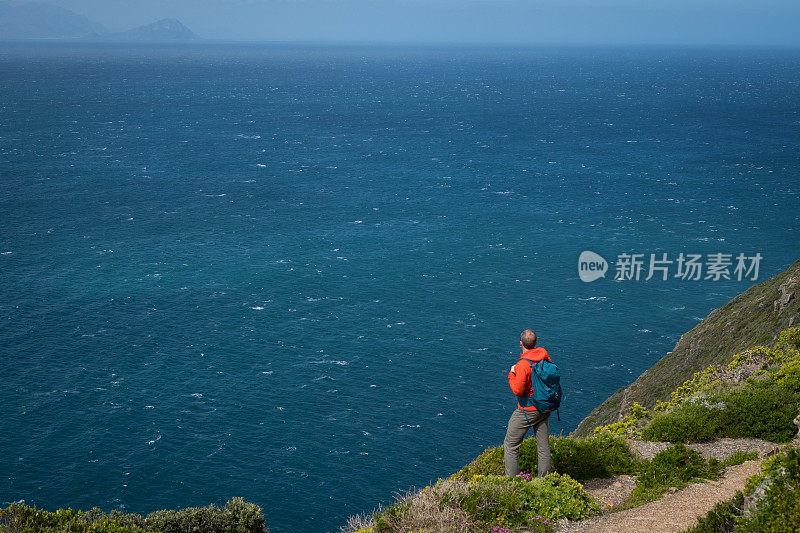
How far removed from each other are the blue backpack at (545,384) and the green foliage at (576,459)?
205 centimetres

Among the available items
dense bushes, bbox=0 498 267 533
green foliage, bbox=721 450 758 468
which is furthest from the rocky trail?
dense bushes, bbox=0 498 267 533

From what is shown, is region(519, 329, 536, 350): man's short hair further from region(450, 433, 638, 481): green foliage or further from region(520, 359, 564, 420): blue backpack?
region(450, 433, 638, 481): green foliage

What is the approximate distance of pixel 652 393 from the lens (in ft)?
141

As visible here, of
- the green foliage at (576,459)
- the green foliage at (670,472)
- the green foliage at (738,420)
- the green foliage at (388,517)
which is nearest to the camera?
the green foliage at (388,517)

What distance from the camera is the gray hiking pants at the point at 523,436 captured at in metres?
14.5

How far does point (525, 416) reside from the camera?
14445 mm

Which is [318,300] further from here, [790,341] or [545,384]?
[545,384]

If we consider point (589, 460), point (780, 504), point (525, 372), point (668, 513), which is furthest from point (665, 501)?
point (780, 504)

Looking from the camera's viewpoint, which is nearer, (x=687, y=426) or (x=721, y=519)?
(x=721, y=519)

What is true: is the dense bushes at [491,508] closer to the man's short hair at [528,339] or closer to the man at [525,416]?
the man at [525,416]

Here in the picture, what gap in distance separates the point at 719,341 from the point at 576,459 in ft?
106

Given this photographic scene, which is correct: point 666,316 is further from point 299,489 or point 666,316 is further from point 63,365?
point 63,365

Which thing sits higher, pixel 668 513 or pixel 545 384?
pixel 545 384

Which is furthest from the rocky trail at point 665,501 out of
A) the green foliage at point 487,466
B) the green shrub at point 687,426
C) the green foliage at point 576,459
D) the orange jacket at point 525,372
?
the orange jacket at point 525,372
